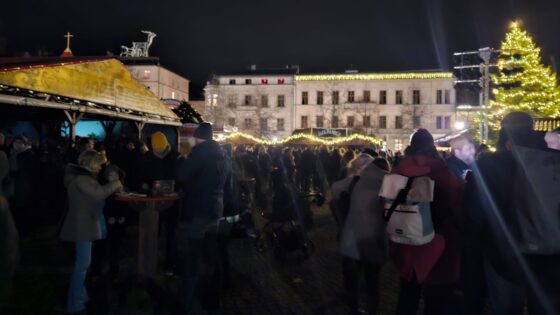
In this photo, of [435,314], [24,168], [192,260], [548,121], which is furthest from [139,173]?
[548,121]

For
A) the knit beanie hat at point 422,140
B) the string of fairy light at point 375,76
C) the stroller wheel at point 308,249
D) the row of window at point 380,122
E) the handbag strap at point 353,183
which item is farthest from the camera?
the row of window at point 380,122

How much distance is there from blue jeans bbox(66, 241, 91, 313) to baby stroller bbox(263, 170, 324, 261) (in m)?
3.45

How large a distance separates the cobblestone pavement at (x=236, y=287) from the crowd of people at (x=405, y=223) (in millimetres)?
332

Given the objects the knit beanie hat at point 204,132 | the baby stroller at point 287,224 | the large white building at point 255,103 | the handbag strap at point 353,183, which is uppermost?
the large white building at point 255,103

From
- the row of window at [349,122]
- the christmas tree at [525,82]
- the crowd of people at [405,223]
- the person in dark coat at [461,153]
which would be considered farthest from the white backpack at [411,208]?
the row of window at [349,122]

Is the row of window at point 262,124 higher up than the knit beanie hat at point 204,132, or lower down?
higher up

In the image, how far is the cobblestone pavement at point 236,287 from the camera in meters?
5.28

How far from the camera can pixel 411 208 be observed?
12.0 ft

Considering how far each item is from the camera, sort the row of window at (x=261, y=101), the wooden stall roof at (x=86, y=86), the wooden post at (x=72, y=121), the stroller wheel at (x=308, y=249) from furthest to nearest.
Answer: the row of window at (x=261, y=101) < the wooden post at (x=72, y=121) < the wooden stall roof at (x=86, y=86) < the stroller wheel at (x=308, y=249)

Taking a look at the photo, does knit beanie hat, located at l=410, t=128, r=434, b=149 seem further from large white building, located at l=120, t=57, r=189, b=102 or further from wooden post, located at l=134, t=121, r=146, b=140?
large white building, located at l=120, t=57, r=189, b=102

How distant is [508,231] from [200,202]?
3.00 metres

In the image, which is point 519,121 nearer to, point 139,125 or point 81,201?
A: point 81,201

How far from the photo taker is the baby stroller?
772 centimetres

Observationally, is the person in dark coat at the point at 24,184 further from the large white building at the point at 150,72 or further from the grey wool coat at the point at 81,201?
the large white building at the point at 150,72
